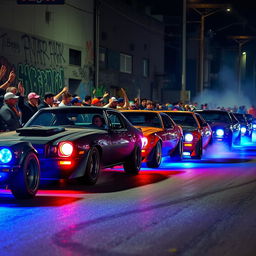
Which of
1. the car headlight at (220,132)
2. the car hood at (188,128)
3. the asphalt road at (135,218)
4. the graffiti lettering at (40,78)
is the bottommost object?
the asphalt road at (135,218)

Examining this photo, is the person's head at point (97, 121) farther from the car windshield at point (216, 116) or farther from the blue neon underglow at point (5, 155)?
the car windshield at point (216, 116)

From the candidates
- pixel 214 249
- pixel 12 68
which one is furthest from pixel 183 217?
pixel 12 68

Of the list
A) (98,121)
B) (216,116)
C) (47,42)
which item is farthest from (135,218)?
(47,42)

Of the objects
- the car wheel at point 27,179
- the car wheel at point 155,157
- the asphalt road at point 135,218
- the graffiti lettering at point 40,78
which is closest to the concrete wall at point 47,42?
the graffiti lettering at point 40,78

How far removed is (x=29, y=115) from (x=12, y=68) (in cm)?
1088

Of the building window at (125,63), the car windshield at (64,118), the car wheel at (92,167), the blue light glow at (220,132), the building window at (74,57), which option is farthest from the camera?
the building window at (125,63)

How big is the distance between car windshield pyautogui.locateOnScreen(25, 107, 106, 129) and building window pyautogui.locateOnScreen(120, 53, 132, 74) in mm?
28292

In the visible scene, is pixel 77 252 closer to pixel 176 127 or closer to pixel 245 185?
pixel 245 185

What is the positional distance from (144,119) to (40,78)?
11.4 meters

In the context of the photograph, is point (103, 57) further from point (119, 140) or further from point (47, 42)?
point (119, 140)

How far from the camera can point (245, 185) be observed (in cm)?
1262

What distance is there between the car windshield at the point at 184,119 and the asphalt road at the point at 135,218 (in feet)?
21.1

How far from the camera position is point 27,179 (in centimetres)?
1015

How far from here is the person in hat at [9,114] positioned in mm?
12938
